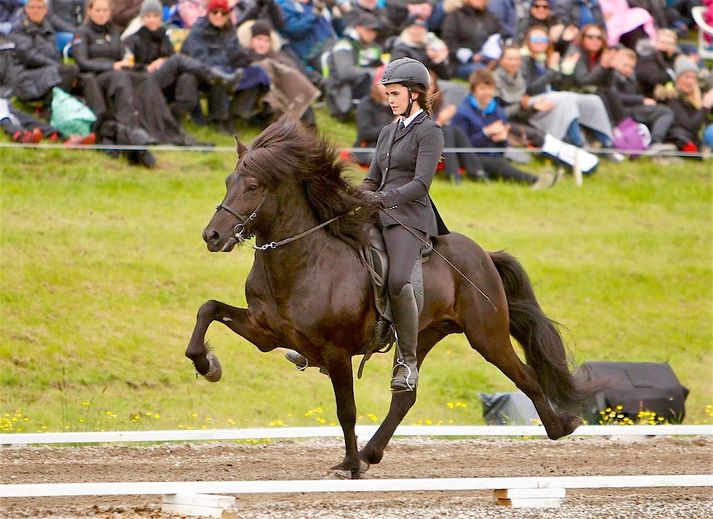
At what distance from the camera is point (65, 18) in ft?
49.3

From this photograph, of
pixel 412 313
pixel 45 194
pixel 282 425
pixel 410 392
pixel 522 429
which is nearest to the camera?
pixel 412 313

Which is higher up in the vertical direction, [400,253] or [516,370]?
[400,253]

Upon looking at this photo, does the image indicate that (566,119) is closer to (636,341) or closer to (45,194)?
(636,341)

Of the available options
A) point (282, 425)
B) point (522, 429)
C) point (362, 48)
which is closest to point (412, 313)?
point (522, 429)

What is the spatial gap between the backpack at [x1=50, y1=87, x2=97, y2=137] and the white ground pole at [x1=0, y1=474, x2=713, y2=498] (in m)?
7.67

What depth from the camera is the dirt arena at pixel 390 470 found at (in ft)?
24.4

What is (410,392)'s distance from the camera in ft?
28.0

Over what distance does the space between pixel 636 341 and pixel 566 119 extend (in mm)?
3933

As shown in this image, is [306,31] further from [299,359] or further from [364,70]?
[299,359]

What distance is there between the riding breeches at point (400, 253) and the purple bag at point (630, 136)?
402 inches

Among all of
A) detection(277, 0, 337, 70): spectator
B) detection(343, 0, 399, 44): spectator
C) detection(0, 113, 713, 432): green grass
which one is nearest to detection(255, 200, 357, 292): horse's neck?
detection(0, 113, 713, 432): green grass

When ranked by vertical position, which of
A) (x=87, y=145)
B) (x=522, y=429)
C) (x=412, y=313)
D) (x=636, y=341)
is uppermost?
(x=412, y=313)

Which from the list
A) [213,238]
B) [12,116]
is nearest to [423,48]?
[12,116]

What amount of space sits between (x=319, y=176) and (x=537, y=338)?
2193mm
